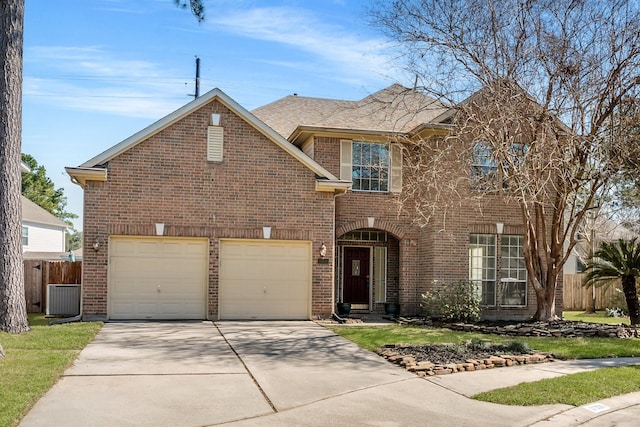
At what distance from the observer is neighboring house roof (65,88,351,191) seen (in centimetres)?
1595

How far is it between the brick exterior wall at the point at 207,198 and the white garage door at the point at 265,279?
282 millimetres

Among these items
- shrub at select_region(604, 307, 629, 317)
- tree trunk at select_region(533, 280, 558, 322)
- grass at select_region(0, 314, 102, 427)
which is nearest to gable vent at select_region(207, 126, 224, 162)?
grass at select_region(0, 314, 102, 427)

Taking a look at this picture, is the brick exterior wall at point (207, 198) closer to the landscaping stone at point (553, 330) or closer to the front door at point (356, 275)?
the front door at point (356, 275)

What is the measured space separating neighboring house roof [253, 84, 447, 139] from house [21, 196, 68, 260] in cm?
1634

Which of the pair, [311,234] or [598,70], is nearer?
[598,70]

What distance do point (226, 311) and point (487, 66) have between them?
901 centimetres

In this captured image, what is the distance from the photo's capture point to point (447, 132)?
60.4 ft

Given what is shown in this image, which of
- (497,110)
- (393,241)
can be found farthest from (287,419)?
(393,241)

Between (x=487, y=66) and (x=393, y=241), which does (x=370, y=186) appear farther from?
(x=487, y=66)

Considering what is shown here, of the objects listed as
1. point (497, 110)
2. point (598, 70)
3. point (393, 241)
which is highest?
point (598, 70)

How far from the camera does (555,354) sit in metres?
12.1

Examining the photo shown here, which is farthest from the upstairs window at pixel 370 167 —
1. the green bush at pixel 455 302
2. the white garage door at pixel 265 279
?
the green bush at pixel 455 302

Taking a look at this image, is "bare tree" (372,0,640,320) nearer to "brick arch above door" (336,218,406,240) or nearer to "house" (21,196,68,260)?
"brick arch above door" (336,218,406,240)

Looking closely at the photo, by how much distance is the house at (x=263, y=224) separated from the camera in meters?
16.4
